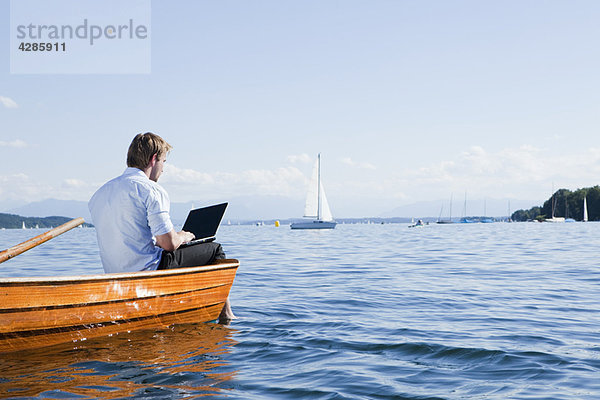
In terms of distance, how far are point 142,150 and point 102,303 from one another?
166 cm

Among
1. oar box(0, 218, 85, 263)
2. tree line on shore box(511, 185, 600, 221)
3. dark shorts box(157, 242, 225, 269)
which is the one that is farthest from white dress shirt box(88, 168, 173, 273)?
tree line on shore box(511, 185, 600, 221)

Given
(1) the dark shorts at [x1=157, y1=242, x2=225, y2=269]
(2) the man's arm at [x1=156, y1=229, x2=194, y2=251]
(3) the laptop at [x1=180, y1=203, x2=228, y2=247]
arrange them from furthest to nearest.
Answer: (3) the laptop at [x1=180, y1=203, x2=228, y2=247], (1) the dark shorts at [x1=157, y1=242, x2=225, y2=269], (2) the man's arm at [x1=156, y1=229, x2=194, y2=251]

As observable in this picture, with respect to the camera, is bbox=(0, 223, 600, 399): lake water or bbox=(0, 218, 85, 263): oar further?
bbox=(0, 218, 85, 263): oar

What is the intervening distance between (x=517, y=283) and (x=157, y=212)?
858 cm

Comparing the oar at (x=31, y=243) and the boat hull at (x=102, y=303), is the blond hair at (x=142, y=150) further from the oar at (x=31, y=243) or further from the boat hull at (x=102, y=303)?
the oar at (x=31, y=243)

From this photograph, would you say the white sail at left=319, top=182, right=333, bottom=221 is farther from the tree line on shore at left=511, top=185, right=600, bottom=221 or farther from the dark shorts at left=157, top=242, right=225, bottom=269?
the tree line on shore at left=511, top=185, right=600, bottom=221

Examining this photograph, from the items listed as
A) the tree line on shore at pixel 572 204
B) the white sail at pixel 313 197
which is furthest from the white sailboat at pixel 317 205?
the tree line on shore at pixel 572 204

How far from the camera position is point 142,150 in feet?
18.0

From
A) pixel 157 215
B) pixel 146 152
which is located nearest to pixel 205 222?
pixel 157 215

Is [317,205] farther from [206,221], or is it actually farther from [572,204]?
[572,204]

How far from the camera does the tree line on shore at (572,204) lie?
423ft

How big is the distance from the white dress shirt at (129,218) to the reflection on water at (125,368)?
0.88 metres

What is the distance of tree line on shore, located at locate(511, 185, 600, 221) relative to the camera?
5079 inches

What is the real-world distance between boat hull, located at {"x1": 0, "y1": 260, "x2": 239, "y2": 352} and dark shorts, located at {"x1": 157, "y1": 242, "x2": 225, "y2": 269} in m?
0.17
